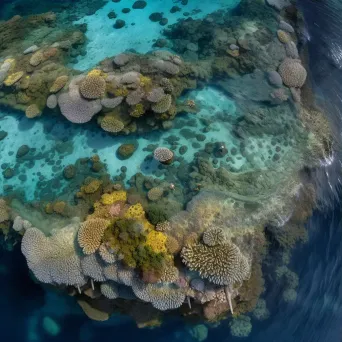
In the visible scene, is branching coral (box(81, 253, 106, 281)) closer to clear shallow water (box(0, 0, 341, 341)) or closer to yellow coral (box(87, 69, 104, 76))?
clear shallow water (box(0, 0, 341, 341))

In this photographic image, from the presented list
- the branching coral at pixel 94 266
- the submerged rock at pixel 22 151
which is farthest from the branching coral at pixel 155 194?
the submerged rock at pixel 22 151

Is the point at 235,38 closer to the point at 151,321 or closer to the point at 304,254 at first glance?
the point at 304,254

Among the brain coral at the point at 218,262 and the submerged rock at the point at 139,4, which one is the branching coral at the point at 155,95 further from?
the submerged rock at the point at 139,4

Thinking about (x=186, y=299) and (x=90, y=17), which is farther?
(x=90, y=17)

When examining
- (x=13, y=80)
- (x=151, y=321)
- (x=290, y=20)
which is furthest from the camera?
(x=290, y=20)

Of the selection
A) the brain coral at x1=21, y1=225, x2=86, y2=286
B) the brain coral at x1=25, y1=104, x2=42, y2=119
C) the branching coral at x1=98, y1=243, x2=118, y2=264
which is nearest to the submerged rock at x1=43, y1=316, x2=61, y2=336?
the brain coral at x1=21, y1=225, x2=86, y2=286

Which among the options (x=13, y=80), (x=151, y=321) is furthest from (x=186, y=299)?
(x=13, y=80)
